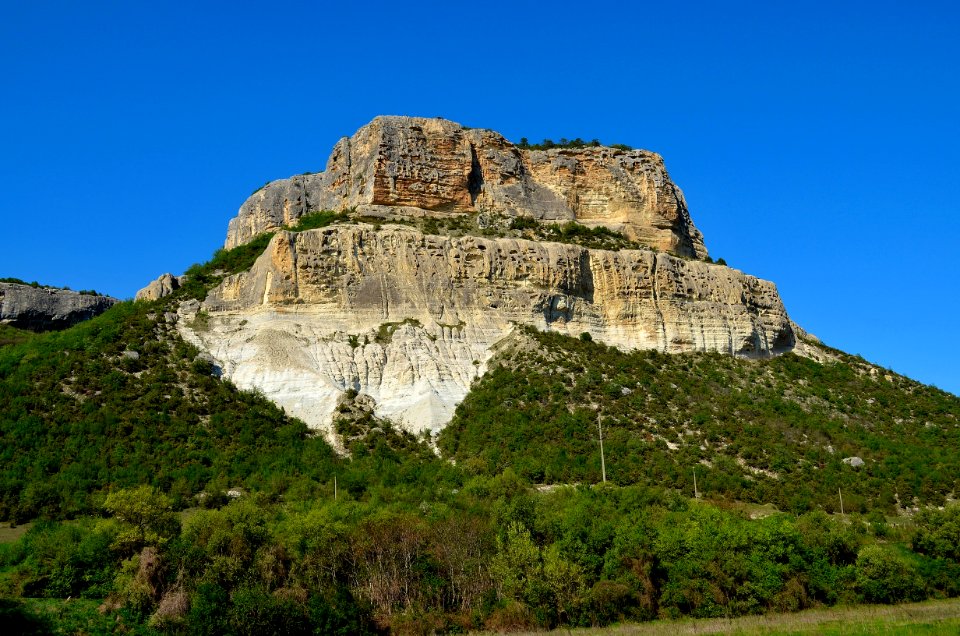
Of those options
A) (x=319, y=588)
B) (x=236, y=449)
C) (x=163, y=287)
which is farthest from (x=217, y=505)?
(x=163, y=287)

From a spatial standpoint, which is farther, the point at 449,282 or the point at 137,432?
the point at 449,282

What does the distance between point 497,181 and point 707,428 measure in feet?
89.9

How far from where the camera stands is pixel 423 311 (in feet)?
201

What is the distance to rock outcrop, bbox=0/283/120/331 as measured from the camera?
81.4m

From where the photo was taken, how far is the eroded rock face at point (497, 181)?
7050cm

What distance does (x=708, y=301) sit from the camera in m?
67.2

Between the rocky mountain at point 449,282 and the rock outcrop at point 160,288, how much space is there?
4617 millimetres

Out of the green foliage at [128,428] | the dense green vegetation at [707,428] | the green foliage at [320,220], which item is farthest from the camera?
the green foliage at [320,220]

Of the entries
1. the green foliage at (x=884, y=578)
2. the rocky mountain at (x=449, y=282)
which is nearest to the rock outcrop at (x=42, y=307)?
the rocky mountain at (x=449, y=282)

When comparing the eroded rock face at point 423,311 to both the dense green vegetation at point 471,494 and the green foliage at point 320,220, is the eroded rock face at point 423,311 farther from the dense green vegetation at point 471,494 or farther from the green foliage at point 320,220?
the green foliage at point 320,220

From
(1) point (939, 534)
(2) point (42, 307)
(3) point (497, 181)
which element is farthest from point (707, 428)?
(2) point (42, 307)

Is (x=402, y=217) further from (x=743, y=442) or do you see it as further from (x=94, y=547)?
(x=94, y=547)

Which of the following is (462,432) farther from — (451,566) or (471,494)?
(451,566)

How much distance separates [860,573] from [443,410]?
23.2 metres
